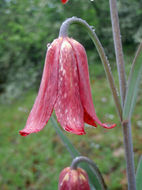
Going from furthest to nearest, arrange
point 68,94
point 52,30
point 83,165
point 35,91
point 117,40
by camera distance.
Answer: point 35,91 < point 52,30 < point 83,165 < point 117,40 < point 68,94

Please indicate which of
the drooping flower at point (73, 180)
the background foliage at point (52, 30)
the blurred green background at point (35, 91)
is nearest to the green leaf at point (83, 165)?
the drooping flower at point (73, 180)

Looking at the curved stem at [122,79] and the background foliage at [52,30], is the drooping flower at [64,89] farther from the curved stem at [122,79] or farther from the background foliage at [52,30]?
the background foliage at [52,30]

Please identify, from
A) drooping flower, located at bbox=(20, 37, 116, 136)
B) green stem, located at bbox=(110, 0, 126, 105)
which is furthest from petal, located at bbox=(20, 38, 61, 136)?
green stem, located at bbox=(110, 0, 126, 105)

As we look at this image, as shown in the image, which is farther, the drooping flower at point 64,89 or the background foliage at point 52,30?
the background foliage at point 52,30

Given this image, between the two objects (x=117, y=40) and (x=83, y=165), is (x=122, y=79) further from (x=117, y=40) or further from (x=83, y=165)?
(x=83, y=165)

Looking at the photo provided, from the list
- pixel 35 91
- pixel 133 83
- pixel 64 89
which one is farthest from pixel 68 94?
pixel 35 91

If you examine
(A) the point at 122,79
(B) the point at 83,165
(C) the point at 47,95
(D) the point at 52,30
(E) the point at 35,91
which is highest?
(C) the point at 47,95

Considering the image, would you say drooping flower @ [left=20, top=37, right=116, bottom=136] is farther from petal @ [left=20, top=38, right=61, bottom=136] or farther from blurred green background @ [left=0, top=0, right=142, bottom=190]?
blurred green background @ [left=0, top=0, right=142, bottom=190]
